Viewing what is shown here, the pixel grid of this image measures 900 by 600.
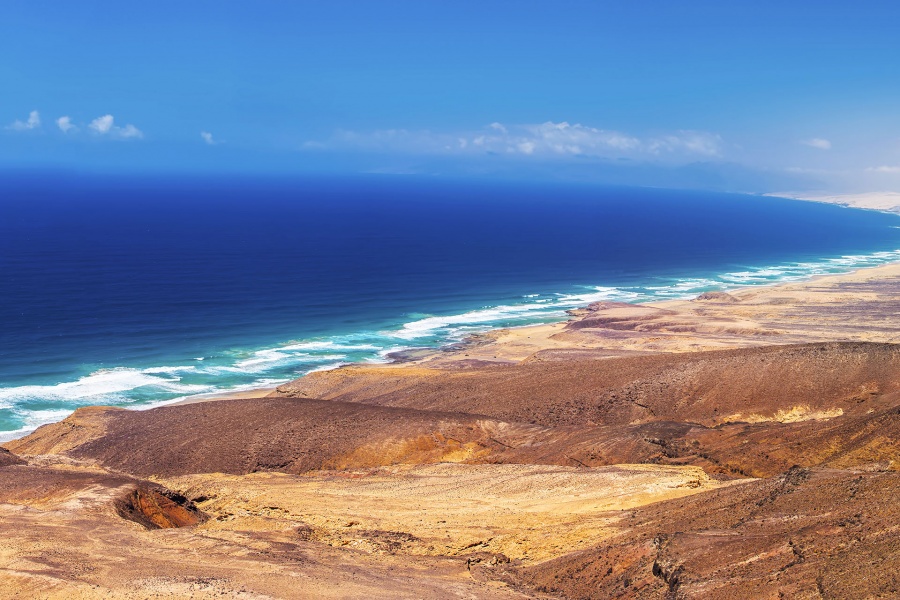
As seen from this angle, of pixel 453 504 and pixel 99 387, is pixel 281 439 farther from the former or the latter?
pixel 99 387

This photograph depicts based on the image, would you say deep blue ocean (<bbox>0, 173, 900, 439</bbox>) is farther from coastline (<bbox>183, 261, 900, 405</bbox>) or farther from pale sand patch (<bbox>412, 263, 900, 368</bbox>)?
pale sand patch (<bbox>412, 263, 900, 368</bbox>)

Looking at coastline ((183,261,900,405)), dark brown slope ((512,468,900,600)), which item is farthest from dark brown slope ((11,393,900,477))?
coastline ((183,261,900,405))

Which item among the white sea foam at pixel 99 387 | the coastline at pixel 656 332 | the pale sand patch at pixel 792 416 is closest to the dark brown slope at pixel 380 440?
the pale sand patch at pixel 792 416

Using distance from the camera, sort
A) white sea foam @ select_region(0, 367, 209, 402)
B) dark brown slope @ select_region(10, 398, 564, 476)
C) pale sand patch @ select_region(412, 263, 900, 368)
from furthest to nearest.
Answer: pale sand patch @ select_region(412, 263, 900, 368) → white sea foam @ select_region(0, 367, 209, 402) → dark brown slope @ select_region(10, 398, 564, 476)

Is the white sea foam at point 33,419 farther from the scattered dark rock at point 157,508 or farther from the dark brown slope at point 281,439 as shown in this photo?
the scattered dark rock at point 157,508

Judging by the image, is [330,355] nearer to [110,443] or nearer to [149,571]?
[110,443]

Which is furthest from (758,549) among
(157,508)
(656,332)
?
(656,332)
